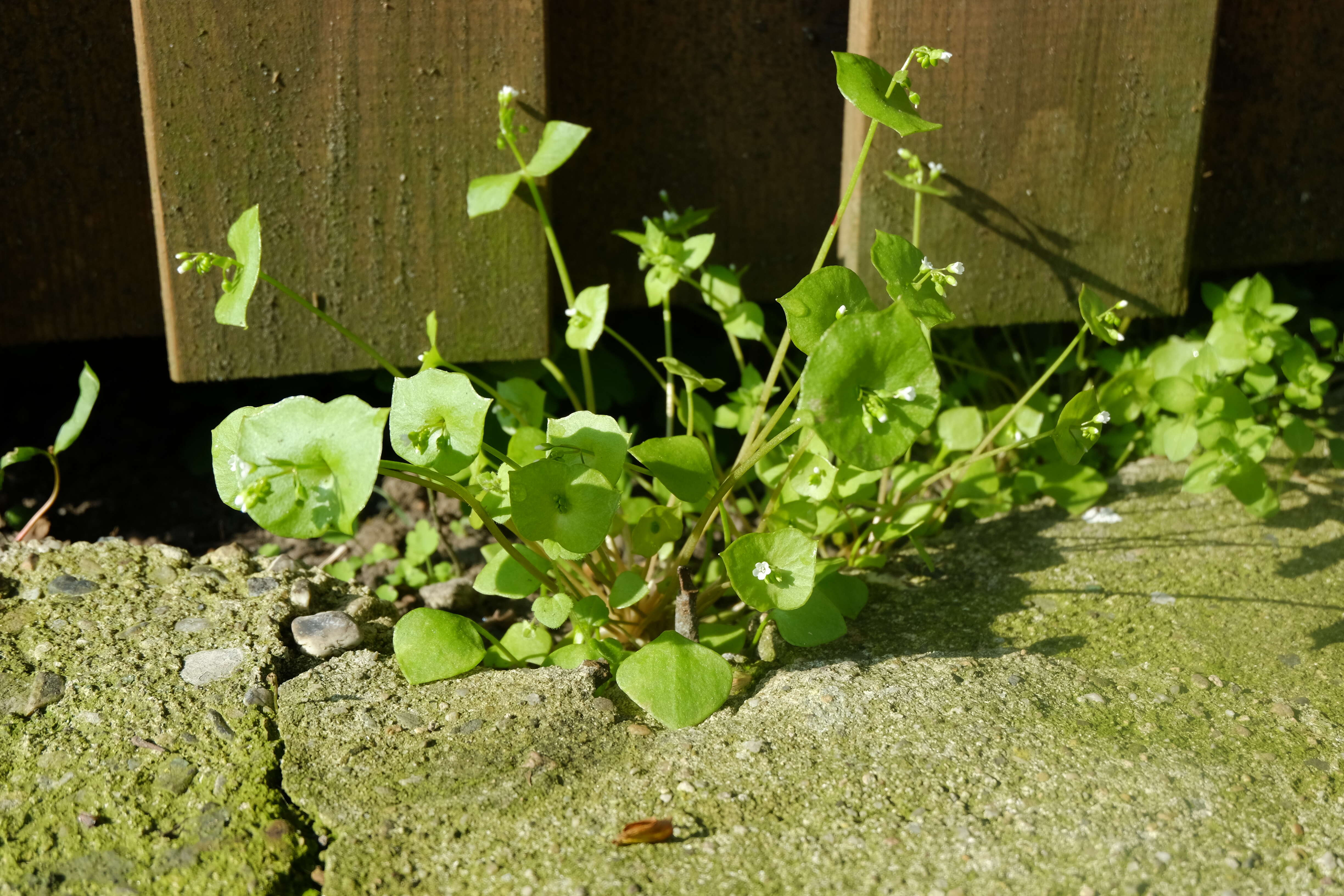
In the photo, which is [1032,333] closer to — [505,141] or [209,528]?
[505,141]

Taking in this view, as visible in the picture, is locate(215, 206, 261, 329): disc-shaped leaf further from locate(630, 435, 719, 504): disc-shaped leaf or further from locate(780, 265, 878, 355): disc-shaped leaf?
locate(780, 265, 878, 355): disc-shaped leaf

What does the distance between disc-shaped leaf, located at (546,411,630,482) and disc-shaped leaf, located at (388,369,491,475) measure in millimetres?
105

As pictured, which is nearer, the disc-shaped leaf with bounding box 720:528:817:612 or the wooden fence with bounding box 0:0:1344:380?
the disc-shaped leaf with bounding box 720:528:817:612

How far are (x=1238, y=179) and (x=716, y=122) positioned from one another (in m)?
1.05

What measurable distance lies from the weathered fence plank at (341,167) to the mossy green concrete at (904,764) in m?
0.63

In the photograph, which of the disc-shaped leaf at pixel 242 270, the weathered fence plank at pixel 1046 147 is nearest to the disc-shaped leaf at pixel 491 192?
the disc-shaped leaf at pixel 242 270

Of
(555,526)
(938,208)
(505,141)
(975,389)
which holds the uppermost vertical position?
(505,141)

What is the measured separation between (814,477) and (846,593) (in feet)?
0.58

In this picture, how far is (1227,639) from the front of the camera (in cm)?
151

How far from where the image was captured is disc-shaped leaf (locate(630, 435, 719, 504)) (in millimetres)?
1355

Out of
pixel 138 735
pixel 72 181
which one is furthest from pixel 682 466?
pixel 72 181

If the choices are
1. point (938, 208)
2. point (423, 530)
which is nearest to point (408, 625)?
point (423, 530)

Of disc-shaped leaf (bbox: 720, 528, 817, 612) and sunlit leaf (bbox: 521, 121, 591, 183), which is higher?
sunlit leaf (bbox: 521, 121, 591, 183)

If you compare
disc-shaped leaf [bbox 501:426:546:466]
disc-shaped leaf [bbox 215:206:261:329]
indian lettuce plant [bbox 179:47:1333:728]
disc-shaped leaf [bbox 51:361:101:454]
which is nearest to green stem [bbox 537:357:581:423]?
indian lettuce plant [bbox 179:47:1333:728]
